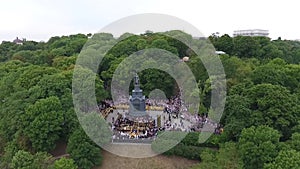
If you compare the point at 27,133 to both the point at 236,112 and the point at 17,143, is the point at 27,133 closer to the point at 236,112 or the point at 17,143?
the point at 17,143

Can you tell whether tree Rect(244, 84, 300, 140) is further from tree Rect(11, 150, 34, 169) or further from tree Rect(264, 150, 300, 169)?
tree Rect(11, 150, 34, 169)

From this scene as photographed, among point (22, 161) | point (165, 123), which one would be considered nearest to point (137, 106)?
point (165, 123)

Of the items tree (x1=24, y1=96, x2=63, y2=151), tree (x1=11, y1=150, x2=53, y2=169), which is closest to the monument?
tree (x1=24, y1=96, x2=63, y2=151)

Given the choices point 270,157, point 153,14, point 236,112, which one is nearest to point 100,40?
point 153,14

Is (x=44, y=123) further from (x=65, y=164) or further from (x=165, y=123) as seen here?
(x=165, y=123)

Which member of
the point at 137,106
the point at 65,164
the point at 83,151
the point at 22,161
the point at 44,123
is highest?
the point at 137,106

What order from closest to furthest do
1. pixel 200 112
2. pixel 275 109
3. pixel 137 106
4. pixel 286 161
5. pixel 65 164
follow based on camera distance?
pixel 286 161, pixel 65 164, pixel 275 109, pixel 200 112, pixel 137 106

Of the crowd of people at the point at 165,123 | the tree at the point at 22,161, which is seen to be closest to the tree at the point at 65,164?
the tree at the point at 22,161

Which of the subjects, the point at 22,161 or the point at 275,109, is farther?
the point at 275,109
